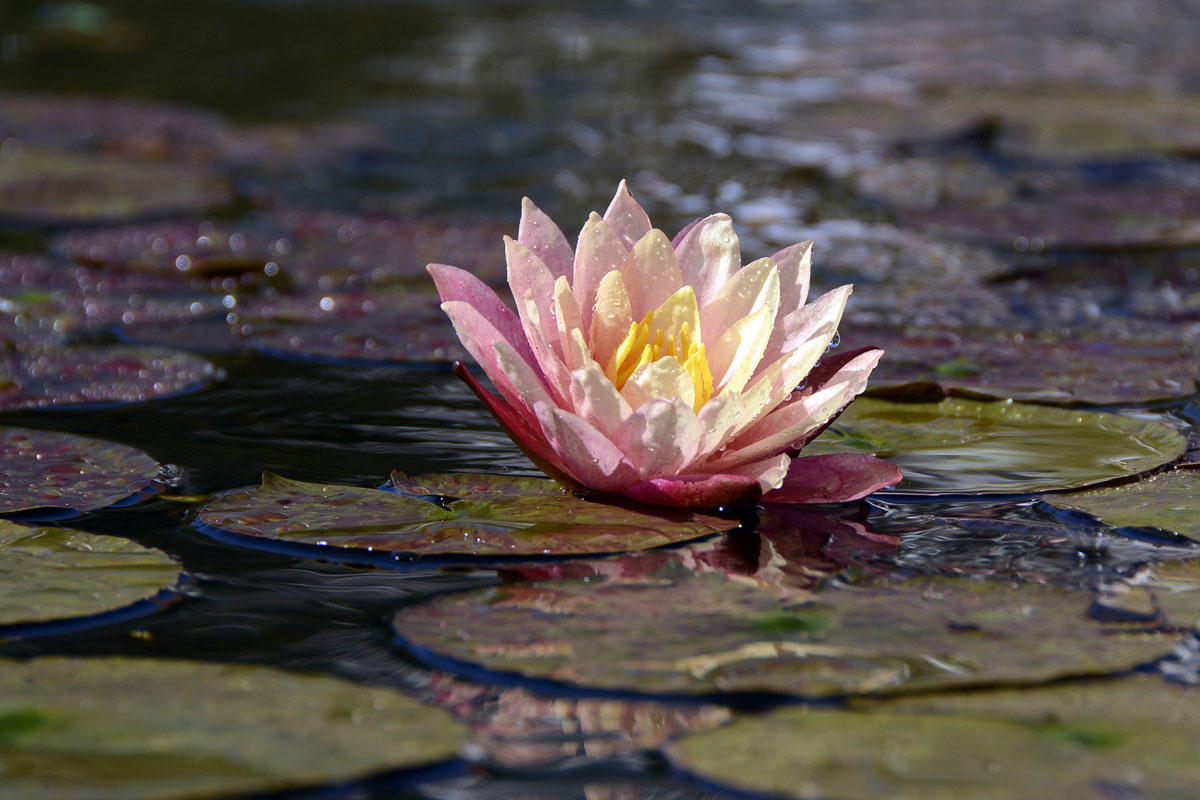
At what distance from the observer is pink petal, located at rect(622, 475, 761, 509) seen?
133cm

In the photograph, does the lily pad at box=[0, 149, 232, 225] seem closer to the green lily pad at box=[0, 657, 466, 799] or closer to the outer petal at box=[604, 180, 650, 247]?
the outer petal at box=[604, 180, 650, 247]

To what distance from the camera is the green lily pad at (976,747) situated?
2.86 ft

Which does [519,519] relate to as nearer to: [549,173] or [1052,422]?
[1052,422]

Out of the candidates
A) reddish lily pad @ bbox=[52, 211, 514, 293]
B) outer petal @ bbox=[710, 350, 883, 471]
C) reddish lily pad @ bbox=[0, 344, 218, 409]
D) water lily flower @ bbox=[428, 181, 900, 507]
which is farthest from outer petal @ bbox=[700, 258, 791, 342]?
reddish lily pad @ bbox=[52, 211, 514, 293]

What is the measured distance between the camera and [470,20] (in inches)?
278

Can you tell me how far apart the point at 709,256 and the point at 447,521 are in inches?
17.0

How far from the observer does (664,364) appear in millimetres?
1273

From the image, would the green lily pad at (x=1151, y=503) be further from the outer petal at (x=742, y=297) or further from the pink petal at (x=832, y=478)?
the outer petal at (x=742, y=297)

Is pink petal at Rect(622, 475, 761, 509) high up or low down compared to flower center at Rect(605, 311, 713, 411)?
down

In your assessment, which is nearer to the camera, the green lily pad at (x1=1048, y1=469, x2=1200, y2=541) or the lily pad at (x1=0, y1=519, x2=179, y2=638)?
the lily pad at (x1=0, y1=519, x2=179, y2=638)

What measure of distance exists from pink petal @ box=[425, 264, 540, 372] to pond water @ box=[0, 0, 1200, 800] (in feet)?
0.56

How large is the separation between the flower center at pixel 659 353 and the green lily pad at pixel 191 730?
0.49 meters

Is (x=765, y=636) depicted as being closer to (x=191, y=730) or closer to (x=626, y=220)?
(x=191, y=730)

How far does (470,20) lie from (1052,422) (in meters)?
5.92
